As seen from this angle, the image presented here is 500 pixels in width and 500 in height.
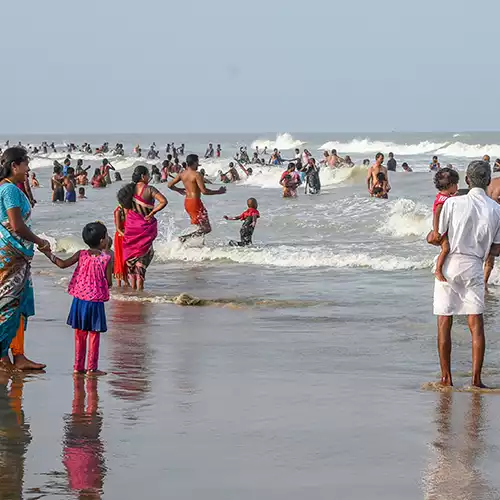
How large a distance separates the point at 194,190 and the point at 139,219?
123 inches

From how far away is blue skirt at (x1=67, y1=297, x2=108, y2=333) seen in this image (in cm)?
682

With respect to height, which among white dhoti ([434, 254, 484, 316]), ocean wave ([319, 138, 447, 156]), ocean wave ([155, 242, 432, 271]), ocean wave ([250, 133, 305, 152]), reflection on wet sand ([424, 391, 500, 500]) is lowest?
reflection on wet sand ([424, 391, 500, 500])

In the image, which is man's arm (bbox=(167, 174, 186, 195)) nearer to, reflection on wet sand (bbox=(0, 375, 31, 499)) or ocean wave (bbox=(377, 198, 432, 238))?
ocean wave (bbox=(377, 198, 432, 238))

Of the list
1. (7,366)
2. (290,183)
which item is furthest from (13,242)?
(290,183)

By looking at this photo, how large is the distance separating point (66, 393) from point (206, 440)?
141 cm

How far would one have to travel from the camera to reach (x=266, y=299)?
11.4 metres

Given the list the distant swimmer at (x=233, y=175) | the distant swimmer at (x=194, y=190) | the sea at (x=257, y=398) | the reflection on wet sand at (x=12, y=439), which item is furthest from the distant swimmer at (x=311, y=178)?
the reflection on wet sand at (x=12, y=439)

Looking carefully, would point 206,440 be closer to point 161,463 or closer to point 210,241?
point 161,463

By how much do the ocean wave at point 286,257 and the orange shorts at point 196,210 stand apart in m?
1.05

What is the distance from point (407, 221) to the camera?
21172 millimetres

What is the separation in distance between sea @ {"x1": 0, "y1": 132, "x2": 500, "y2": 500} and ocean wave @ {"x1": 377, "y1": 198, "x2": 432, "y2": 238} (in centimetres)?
598

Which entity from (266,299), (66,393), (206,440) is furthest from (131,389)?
(266,299)

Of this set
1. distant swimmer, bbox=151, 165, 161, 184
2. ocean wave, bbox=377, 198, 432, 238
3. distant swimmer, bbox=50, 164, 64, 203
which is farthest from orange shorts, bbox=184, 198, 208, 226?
distant swimmer, bbox=151, 165, 161, 184

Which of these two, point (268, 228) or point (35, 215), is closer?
point (268, 228)
